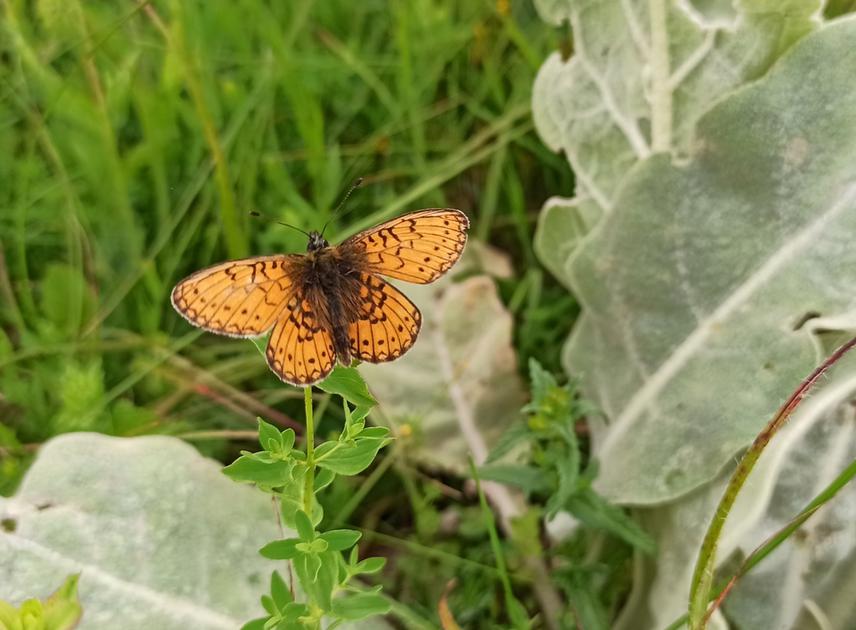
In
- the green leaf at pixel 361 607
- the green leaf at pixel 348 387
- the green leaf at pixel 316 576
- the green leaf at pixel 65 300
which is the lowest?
the green leaf at pixel 361 607

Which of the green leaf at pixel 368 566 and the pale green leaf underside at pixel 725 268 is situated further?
the pale green leaf underside at pixel 725 268

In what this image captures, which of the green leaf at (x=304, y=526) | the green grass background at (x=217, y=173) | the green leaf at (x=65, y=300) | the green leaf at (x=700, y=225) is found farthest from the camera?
the green leaf at (x=65, y=300)

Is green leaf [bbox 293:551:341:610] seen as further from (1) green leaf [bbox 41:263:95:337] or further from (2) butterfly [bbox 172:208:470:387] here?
(1) green leaf [bbox 41:263:95:337]


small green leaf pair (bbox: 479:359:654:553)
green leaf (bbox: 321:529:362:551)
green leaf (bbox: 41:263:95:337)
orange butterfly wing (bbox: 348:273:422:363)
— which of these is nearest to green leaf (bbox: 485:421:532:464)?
small green leaf pair (bbox: 479:359:654:553)

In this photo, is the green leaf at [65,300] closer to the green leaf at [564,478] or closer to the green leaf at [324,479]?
the green leaf at [324,479]

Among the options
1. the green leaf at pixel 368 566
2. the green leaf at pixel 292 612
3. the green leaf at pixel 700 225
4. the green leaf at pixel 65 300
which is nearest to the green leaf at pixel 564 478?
the green leaf at pixel 700 225

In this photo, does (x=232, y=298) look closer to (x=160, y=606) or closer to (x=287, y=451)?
(x=287, y=451)

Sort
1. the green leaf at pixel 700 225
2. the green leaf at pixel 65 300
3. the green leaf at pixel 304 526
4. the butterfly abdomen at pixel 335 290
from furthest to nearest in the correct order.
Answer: the green leaf at pixel 65 300
the green leaf at pixel 700 225
the butterfly abdomen at pixel 335 290
the green leaf at pixel 304 526
